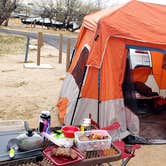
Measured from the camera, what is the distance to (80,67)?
5480mm

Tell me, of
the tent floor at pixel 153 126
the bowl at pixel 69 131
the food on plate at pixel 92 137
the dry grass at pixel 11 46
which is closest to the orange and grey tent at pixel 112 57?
the tent floor at pixel 153 126

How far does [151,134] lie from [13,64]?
7204 mm

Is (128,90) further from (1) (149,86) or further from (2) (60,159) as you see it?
(2) (60,159)

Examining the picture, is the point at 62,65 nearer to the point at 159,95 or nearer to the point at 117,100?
the point at 159,95

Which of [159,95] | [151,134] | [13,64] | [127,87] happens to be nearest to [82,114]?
[127,87]

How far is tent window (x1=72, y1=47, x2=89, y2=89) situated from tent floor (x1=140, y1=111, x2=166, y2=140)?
1.32 metres

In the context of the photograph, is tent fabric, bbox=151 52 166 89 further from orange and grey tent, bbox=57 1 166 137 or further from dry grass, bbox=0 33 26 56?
dry grass, bbox=0 33 26 56

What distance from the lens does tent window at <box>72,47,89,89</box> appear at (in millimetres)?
5256

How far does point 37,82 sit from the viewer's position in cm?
873

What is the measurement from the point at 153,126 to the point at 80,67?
5.35ft

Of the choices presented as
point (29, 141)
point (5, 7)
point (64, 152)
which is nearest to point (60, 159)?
point (64, 152)

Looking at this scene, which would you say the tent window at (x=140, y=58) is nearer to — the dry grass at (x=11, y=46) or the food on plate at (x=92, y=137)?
the food on plate at (x=92, y=137)

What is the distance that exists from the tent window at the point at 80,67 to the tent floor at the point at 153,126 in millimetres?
1325

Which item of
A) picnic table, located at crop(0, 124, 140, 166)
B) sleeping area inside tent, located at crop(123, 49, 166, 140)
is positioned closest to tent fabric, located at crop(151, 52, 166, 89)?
sleeping area inside tent, located at crop(123, 49, 166, 140)
